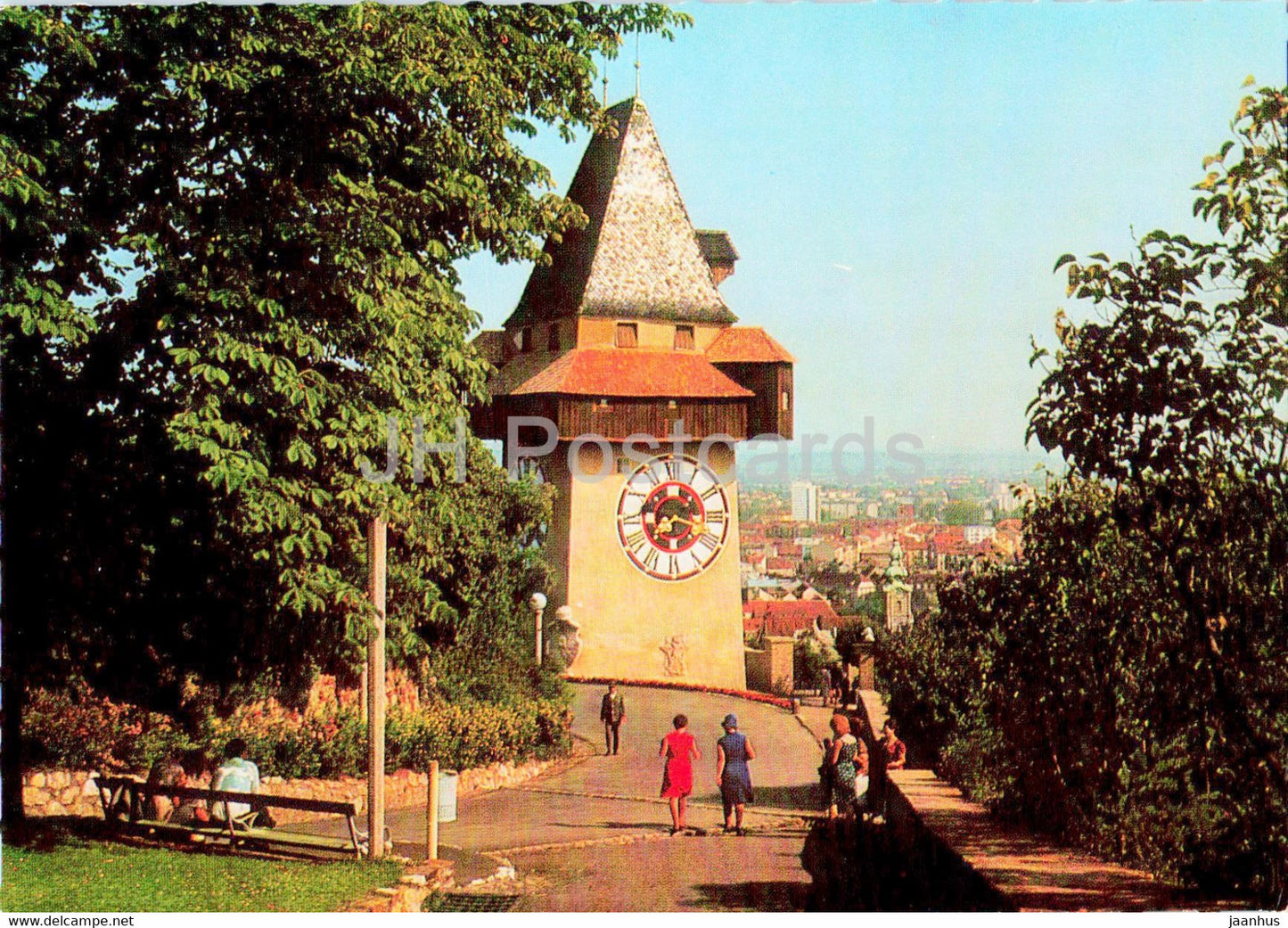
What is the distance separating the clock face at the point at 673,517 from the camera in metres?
9.93

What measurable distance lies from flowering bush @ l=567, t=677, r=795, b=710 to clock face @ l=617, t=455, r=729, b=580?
0.79 metres

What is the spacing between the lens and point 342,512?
920cm

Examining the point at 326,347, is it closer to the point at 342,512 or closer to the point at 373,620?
the point at 342,512

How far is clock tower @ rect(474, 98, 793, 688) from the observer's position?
385 inches

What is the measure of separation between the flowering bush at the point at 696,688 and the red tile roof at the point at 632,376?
2074 millimetres

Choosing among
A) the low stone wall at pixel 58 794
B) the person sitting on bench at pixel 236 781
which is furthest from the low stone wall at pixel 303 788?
the person sitting on bench at pixel 236 781

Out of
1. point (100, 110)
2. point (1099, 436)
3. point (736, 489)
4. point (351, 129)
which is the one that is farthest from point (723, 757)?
point (100, 110)

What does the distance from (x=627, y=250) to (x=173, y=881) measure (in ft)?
17.1

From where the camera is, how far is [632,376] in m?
9.82

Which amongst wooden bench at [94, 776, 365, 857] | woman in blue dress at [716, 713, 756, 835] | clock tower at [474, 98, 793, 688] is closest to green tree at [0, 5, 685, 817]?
clock tower at [474, 98, 793, 688]

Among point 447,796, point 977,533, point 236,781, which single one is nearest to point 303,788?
point 236,781

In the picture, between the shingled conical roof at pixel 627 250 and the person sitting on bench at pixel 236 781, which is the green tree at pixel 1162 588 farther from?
the person sitting on bench at pixel 236 781

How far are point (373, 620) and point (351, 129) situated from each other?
3272 mm

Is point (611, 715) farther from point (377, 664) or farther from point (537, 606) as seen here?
point (377, 664)
